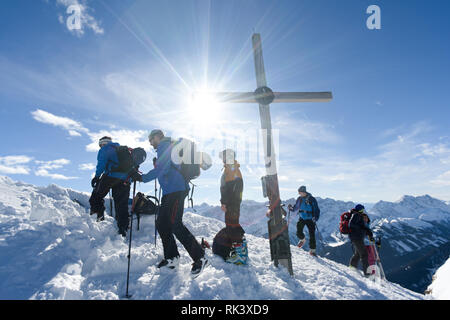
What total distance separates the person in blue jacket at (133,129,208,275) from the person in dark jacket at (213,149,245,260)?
1244mm

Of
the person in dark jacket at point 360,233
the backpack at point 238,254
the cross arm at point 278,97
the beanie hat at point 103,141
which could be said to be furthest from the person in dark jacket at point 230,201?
the person in dark jacket at point 360,233

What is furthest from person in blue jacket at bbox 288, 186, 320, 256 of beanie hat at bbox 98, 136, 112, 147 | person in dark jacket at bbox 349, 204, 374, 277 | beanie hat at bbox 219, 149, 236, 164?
beanie hat at bbox 98, 136, 112, 147

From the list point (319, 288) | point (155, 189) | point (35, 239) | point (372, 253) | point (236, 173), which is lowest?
point (372, 253)

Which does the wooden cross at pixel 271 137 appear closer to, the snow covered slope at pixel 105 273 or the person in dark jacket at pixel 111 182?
the snow covered slope at pixel 105 273

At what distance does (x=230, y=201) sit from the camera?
6230 mm

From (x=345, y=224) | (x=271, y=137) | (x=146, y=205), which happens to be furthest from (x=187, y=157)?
(x=345, y=224)

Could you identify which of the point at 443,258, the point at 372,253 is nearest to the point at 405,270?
the point at 443,258

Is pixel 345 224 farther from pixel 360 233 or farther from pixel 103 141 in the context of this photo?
pixel 103 141

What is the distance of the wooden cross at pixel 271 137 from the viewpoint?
565 cm

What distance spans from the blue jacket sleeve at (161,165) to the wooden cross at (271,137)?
217cm

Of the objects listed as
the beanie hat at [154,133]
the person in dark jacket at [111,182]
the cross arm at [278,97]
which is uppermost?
the cross arm at [278,97]
